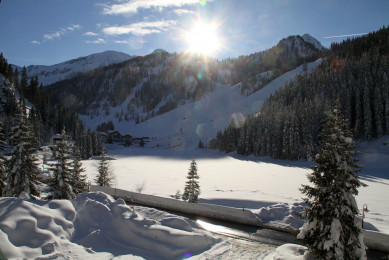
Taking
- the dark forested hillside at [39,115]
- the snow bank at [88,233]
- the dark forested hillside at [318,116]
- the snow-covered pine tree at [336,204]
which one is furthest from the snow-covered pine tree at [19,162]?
the dark forested hillside at [318,116]

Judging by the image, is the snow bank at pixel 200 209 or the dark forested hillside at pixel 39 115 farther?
the dark forested hillside at pixel 39 115

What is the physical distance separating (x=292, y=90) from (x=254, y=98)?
206 feet

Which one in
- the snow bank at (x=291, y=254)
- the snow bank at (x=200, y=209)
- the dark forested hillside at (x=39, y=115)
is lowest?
the snow bank at (x=200, y=209)

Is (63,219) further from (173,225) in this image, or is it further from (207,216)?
(207,216)

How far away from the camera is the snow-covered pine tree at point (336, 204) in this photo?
27.6 feet

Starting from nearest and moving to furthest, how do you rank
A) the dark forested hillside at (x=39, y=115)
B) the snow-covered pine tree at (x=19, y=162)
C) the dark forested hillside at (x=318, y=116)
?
the snow-covered pine tree at (x=19, y=162)
the dark forested hillside at (x=318, y=116)
the dark forested hillside at (x=39, y=115)

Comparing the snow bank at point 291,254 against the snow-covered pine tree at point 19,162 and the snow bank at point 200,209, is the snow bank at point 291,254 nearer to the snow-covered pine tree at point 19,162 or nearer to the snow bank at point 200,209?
the snow bank at point 200,209

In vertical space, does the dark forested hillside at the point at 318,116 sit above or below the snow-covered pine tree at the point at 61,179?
above

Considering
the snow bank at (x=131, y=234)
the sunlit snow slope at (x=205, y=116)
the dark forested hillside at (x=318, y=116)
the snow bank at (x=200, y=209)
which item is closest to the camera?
the snow bank at (x=131, y=234)

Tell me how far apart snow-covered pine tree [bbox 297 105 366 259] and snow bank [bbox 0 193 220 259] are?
507cm

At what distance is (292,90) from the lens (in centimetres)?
9544

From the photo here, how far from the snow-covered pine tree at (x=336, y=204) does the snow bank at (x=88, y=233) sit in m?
5.07

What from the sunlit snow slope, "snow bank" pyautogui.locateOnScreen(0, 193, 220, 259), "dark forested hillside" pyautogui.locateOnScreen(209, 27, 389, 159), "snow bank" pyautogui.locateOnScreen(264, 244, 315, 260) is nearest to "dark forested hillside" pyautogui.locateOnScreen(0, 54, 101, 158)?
the sunlit snow slope

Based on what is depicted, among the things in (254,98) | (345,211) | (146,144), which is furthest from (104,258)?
(254,98)
